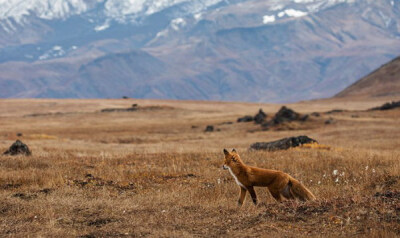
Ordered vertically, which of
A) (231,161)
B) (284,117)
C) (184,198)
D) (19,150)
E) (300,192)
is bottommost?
(284,117)

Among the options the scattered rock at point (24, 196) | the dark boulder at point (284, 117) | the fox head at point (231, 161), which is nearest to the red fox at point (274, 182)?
the fox head at point (231, 161)

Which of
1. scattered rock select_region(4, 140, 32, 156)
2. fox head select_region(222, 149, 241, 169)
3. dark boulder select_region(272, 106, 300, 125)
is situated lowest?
dark boulder select_region(272, 106, 300, 125)

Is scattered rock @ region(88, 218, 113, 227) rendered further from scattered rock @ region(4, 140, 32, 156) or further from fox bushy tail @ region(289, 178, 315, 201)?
scattered rock @ region(4, 140, 32, 156)

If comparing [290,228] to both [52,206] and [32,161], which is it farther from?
[32,161]

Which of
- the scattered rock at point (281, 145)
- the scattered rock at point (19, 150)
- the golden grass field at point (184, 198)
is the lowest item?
the scattered rock at point (281, 145)

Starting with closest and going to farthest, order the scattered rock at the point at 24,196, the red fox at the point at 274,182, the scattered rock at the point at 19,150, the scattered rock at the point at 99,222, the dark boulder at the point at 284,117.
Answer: the scattered rock at the point at 99,222
the red fox at the point at 274,182
the scattered rock at the point at 24,196
the scattered rock at the point at 19,150
the dark boulder at the point at 284,117

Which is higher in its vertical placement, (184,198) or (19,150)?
(19,150)

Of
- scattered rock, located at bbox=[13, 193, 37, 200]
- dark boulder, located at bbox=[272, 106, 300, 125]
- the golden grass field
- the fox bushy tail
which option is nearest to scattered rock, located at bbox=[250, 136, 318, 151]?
the golden grass field

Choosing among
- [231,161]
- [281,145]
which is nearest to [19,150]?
[281,145]

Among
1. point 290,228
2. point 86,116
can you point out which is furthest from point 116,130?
point 290,228

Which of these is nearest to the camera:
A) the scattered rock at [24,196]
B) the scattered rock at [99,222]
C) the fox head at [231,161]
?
the scattered rock at [99,222]

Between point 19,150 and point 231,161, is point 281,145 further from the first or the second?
point 231,161

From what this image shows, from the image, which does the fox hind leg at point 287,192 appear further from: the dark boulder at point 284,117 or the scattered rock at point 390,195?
the dark boulder at point 284,117

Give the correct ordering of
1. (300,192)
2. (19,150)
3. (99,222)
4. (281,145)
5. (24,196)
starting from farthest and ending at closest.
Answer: (281,145) < (19,150) < (24,196) < (300,192) < (99,222)
